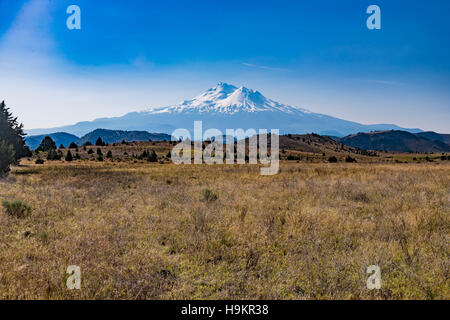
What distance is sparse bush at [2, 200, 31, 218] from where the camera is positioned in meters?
7.47

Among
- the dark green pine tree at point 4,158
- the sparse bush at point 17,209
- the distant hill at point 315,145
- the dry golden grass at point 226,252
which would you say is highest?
the distant hill at point 315,145

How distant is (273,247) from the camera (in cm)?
502

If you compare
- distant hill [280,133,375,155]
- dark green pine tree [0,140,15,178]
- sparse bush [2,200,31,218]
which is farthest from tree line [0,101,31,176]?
distant hill [280,133,375,155]

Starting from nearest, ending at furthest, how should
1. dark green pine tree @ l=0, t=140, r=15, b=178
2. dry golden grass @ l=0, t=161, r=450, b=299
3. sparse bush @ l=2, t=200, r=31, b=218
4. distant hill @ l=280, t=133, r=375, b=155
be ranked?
dry golden grass @ l=0, t=161, r=450, b=299 < sparse bush @ l=2, t=200, r=31, b=218 < dark green pine tree @ l=0, t=140, r=15, b=178 < distant hill @ l=280, t=133, r=375, b=155

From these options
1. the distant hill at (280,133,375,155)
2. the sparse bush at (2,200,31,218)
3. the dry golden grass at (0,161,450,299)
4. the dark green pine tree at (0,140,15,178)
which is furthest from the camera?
the distant hill at (280,133,375,155)

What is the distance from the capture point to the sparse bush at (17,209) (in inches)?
294

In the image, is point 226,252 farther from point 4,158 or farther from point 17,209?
point 4,158

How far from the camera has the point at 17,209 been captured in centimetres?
764

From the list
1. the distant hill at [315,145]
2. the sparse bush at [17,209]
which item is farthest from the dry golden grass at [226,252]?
the distant hill at [315,145]

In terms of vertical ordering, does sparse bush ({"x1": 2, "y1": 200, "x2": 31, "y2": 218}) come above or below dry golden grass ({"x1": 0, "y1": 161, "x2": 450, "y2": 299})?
above

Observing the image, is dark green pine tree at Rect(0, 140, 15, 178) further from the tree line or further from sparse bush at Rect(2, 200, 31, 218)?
sparse bush at Rect(2, 200, 31, 218)

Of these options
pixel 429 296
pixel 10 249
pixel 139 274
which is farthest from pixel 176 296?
pixel 10 249

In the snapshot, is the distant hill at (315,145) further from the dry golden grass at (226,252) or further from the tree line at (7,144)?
the dry golden grass at (226,252)
